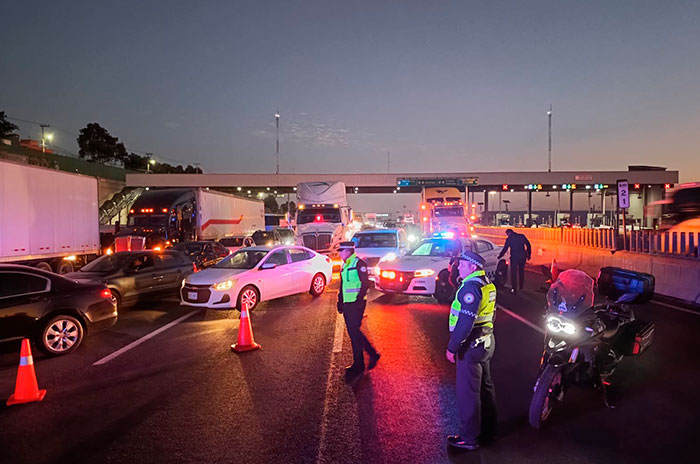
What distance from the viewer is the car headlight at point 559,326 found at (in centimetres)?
478

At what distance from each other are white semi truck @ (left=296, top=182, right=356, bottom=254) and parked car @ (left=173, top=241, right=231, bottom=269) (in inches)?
210

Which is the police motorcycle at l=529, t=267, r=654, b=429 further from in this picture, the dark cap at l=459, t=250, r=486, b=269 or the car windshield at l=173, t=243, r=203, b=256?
the car windshield at l=173, t=243, r=203, b=256

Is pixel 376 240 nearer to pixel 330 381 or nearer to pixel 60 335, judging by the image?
pixel 60 335

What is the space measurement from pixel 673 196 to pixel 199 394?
19936 mm

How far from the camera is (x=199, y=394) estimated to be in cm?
587

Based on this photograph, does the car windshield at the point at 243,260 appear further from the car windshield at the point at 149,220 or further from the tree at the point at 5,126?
the tree at the point at 5,126

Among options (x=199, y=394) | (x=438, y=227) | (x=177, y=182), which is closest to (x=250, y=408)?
(x=199, y=394)

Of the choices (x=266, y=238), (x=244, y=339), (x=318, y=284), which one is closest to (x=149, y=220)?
(x=266, y=238)

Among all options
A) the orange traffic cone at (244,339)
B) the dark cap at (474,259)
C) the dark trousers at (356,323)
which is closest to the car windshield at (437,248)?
the orange traffic cone at (244,339)

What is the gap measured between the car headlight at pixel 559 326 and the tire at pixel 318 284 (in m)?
9.03

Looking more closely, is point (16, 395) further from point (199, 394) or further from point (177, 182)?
point (177, 182)

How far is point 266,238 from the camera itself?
101 ft

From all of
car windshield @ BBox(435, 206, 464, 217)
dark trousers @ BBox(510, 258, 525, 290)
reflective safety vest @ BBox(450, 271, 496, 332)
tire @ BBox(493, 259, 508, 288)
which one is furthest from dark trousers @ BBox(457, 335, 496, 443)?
car windshield @ BBox(435, 206, 464, 217)

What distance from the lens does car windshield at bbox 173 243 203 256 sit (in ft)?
57.0
